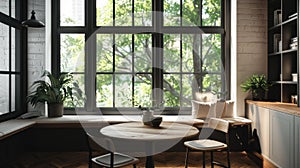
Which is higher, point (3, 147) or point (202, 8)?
point (202, 8)

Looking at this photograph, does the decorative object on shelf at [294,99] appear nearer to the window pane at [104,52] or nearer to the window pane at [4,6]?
the window pane at [104,52]

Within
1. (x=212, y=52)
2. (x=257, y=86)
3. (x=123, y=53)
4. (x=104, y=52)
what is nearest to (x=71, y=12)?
(x=104, y=52)

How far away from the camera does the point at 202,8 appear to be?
5.96 m

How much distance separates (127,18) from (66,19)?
1.11 meters

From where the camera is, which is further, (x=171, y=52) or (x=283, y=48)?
(x=171, y=52)

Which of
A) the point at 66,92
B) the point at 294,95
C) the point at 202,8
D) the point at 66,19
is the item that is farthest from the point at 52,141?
the point at 294,95

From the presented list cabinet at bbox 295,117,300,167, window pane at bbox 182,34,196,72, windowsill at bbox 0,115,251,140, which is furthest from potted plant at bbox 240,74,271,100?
cabinet at bbox 295,117,300,167

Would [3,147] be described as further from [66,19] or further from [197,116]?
[197,116]

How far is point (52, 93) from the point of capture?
5492 mm

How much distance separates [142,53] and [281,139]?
9.42 feet

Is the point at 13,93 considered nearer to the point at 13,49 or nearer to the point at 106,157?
the point at 13,49

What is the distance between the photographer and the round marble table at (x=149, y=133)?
325cm

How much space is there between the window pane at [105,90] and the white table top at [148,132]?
6.50ft

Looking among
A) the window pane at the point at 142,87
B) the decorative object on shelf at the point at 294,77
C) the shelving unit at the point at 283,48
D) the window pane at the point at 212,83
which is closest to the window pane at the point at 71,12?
the window pane at the point at 142,87
